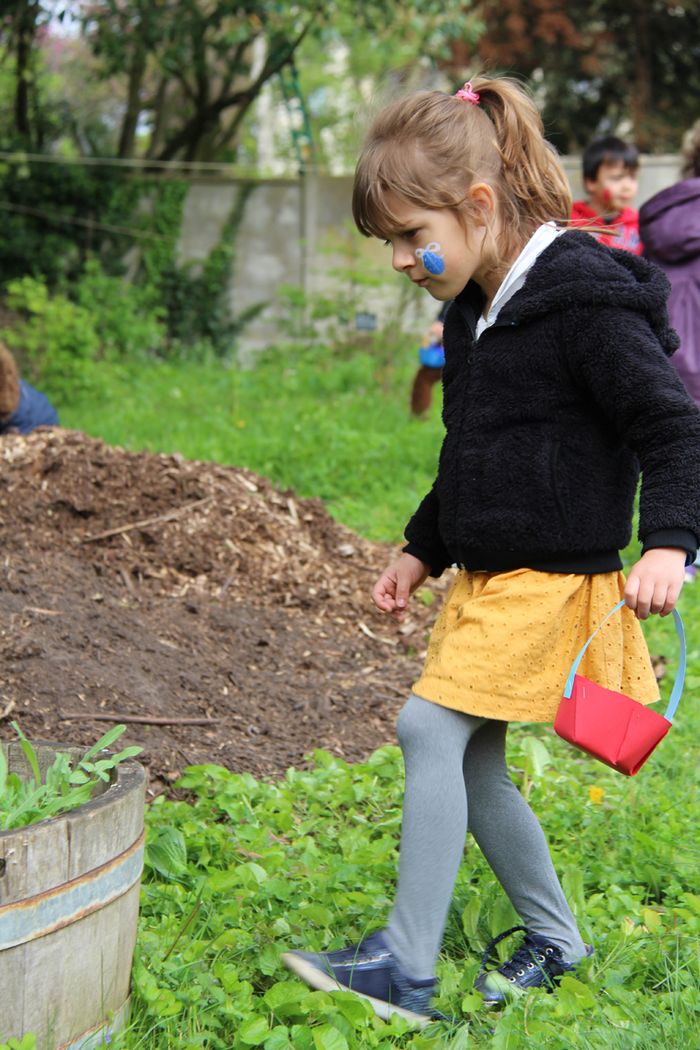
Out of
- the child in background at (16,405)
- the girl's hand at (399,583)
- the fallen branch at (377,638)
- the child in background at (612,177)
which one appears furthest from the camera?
the child in background at (16,405)

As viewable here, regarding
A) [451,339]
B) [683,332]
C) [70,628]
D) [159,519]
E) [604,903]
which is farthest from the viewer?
[683,332]

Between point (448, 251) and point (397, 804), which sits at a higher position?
point (448, 251)

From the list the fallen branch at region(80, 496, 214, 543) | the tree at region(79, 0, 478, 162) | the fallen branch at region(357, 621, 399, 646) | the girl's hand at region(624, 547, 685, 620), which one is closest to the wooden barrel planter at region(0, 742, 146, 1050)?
the girl's hand at region(624, 547, 685, 620)

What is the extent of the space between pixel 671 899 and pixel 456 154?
1.71 m

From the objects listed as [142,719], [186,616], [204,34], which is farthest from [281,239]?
[142,719]

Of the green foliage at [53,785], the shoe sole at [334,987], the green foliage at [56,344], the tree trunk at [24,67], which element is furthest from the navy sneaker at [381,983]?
the tree trunk at [24,67]

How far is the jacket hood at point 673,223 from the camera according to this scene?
5.33m

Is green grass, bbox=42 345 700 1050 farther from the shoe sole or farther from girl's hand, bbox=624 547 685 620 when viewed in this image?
girl's hand, bbox=624 547 685 620

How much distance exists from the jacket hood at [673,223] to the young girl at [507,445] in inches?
129

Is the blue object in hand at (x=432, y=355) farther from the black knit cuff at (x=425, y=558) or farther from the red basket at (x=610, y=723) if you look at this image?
the red basket at (x=610, y=723)

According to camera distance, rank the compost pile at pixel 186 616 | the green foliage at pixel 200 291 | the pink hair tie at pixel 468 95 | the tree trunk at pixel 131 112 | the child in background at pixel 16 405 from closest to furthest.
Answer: the pink hair tie at pixel 468 95 < the compost pile at pixel 186 616 < the child in background at pixel 16 405 < the green foliage at pixel 200 291 < the tree trunk at pixel 131 112

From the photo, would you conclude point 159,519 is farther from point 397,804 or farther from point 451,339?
point 451,339

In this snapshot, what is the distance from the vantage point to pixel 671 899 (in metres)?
2.77

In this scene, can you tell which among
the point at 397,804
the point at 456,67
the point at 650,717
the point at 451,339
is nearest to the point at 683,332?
the point at 397,804
